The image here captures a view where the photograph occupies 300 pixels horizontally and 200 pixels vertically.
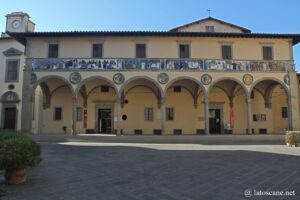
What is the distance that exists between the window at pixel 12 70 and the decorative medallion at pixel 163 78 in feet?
39.9

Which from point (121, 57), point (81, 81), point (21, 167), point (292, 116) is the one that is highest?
point (121, 57)

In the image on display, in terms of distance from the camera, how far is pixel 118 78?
20719 millimetres

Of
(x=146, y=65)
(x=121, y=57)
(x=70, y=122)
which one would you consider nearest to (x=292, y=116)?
(x=146, y=65)

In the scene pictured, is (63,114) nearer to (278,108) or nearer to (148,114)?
(148,114)

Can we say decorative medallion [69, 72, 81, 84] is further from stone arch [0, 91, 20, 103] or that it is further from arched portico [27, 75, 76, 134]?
stone arch [0, 91, 20, 103]

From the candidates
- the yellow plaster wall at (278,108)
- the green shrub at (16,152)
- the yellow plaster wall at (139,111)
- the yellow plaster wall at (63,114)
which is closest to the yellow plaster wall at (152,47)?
the yellow plaster wall at (63,114)

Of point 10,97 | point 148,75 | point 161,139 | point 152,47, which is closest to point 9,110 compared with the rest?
point 10,97

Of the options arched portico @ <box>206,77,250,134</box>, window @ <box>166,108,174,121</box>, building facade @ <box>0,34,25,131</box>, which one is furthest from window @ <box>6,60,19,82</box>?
arched portico @ <box>206,77,250,134</box>

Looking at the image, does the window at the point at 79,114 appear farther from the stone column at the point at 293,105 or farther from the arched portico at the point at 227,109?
the stone column at the point at 293,105

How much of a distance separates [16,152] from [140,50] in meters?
15.9

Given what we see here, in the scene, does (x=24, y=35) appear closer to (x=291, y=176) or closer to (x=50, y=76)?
(x=50, y=76)

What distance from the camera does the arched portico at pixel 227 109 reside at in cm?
2423

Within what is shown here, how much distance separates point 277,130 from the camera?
25141mm

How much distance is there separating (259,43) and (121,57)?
1004 centimetres
